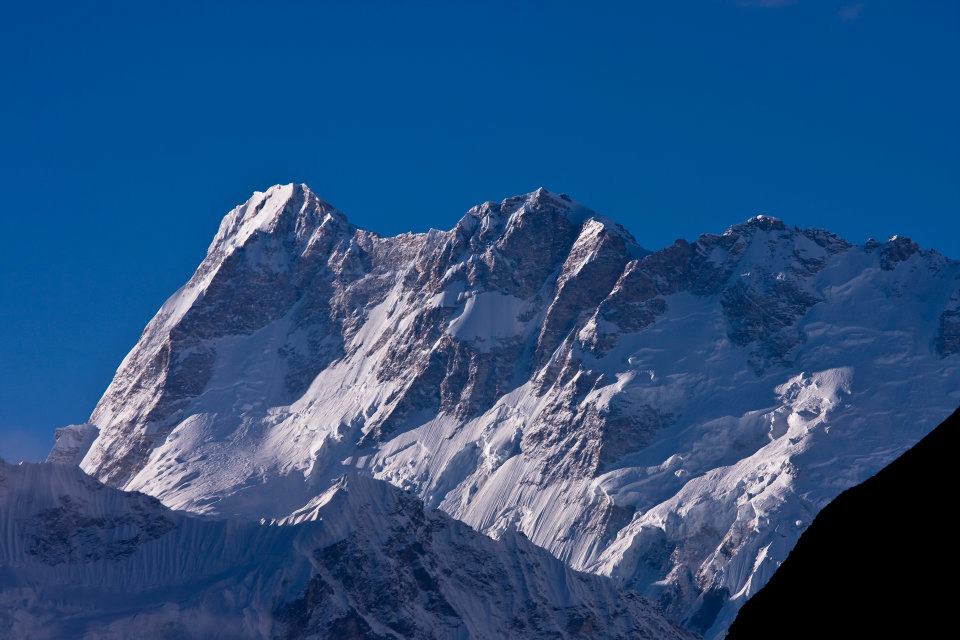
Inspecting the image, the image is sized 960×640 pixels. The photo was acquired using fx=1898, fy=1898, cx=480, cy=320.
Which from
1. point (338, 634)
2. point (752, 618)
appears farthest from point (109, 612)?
point (752, 618)

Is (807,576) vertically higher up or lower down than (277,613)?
lower down

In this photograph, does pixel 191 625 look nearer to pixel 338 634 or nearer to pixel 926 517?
pixel 338 634

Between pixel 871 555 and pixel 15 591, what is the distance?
621 ft

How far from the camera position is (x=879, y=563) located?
19609mm

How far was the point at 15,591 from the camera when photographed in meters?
200

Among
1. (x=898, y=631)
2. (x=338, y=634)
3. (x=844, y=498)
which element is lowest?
(x=898, y=631)

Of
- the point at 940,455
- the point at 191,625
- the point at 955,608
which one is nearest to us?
the point at 955,608

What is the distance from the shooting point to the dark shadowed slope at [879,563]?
62.5ft

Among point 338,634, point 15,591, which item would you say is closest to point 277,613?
point 338,634

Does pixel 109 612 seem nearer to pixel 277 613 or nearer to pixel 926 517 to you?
pixel 277 613

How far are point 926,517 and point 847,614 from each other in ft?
4.27

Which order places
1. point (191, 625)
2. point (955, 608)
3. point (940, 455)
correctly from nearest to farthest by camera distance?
point (955, 608) → point (940, 455) → point (191, 625)

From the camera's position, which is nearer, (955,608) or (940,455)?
(955,608)

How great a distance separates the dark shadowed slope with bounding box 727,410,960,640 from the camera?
750 inches
